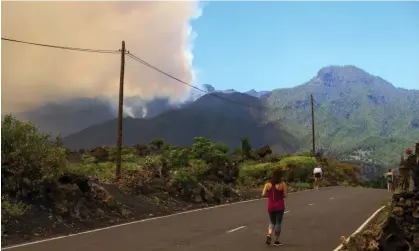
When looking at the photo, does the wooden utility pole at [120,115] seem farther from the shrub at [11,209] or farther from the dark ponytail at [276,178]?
the dark ponytail at [276,178]

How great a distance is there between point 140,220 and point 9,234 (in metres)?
5.39

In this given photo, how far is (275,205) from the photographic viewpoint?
45.2 ft

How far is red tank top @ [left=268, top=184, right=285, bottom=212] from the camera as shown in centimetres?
1376

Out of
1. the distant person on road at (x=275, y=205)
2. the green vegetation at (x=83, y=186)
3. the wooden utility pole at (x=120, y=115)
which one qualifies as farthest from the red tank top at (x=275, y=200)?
the wooden utility pole at (x=120, y=115)

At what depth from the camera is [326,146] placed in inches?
6398

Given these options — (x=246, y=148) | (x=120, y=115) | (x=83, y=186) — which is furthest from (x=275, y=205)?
(x=246, y=148)

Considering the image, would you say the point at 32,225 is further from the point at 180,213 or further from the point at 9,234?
the point at 180,213

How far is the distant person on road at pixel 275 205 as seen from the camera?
13.6 meters

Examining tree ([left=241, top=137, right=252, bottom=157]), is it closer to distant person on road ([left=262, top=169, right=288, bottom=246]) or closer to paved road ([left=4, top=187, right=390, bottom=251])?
paved road ([left=4, top=187, right=390, bottom=251])

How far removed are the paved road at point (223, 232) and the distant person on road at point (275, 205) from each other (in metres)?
0.39

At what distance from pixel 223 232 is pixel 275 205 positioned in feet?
8.88

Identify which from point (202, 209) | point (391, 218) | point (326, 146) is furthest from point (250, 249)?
point (326, 146)

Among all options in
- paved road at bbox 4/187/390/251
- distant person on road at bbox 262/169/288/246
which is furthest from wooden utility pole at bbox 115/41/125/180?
distant person on road at bbox 262/169/288/246

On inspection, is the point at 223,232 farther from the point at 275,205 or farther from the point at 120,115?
the point at 120,115
